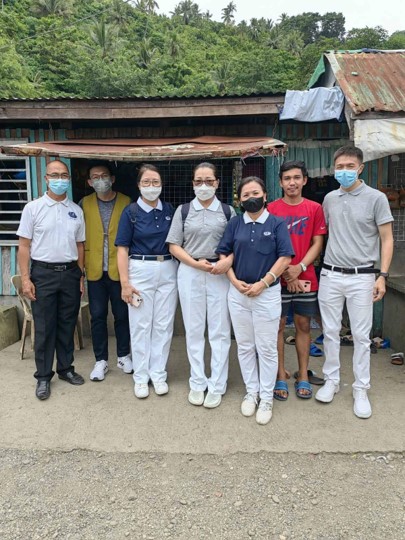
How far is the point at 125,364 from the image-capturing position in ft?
13.5

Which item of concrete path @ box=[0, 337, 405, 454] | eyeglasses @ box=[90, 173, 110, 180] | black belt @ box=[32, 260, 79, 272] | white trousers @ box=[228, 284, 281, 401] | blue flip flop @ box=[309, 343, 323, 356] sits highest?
eyeglasses @ box=[90, 173, 110, 180]

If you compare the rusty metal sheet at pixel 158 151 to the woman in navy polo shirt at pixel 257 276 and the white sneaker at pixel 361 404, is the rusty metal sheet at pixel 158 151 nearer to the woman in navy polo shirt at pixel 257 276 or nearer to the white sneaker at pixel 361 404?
the woman in navy polo shirt at pixel 257 276

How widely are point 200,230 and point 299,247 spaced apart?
855mm

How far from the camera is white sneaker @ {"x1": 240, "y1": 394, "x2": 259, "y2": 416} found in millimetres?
3268

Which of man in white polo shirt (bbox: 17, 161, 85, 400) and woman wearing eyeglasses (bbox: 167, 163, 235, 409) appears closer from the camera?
woman wearing eyeglasses (bbox: 167, 163, 235, 409)

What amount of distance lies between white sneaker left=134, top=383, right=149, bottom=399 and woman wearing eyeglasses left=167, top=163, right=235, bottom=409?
1.38ft

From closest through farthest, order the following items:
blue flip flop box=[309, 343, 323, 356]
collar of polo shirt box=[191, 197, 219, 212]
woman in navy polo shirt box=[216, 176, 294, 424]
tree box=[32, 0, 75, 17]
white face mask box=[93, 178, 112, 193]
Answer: woman in navy polo shirt box=[216, 176, 294, 424]
collar of polo shirt box=[191, 197, 219, 212]
white face mask box=[93, 178, 112, 193]
blue flip flop box=[309, 343, 323, 356]
tree box=[32, 0, 75, 17]

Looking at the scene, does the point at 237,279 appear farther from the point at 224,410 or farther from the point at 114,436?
the point at 114,436

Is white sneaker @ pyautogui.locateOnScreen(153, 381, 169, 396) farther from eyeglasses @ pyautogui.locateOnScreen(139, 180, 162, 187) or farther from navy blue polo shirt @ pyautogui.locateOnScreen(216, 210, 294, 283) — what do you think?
eyeglasses @ pyautogui.locateOnScreen(139, 180, 162, 187)

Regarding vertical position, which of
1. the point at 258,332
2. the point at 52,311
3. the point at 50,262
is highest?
the point at 50,262

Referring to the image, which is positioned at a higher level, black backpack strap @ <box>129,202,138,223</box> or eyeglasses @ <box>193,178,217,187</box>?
eyeglasses @ <box>193,178,217,187</box>

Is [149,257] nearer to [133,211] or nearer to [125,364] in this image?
[133,211]

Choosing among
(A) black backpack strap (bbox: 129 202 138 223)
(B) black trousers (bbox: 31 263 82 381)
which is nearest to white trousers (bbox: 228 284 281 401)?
(A) black backpack strap (bbox: 129 202 138 223)

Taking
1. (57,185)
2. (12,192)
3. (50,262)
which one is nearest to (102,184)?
(57,185)
